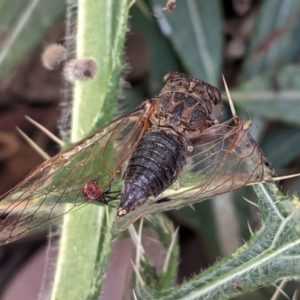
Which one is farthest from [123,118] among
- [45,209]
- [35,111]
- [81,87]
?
[35,111]

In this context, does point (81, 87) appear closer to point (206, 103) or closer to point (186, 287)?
point (206, 103)

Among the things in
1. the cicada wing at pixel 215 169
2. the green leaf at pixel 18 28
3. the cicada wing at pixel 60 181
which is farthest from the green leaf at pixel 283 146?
the green leaf at pixel 18 28

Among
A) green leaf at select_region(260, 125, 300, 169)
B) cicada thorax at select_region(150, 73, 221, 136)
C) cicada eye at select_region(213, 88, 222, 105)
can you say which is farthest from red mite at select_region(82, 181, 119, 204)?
green leaf at select_region(260, 125, 300, 169)

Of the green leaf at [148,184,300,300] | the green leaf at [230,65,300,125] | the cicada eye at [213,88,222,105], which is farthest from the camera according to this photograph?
the green leaf at [230,65,300,125]

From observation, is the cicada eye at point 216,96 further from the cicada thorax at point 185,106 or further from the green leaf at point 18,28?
the green leaf at point 18,28

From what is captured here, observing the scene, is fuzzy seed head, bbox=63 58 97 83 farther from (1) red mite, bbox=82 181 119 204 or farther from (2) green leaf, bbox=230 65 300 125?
(2) green leaf, bbox=230 65 300 125

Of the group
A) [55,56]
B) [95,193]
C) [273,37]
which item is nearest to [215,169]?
[95,193]

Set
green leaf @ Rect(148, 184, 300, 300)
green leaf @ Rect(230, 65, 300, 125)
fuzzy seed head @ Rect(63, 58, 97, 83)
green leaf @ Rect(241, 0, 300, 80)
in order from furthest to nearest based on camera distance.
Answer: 1. green leaf @ Rect(241, 0, 300, 80)
2. green leaf @ Rect(230, 65, 300, 125)
3. fuzzy seed head @ Rect(63, 58, 97, 83)
4. green leaf @ Rect(148, 184, 300, 300)

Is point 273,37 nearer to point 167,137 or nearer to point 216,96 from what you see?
point 216,96

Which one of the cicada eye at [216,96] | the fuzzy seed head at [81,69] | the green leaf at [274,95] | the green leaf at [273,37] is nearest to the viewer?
the fuzzy seed head at [81,69]
